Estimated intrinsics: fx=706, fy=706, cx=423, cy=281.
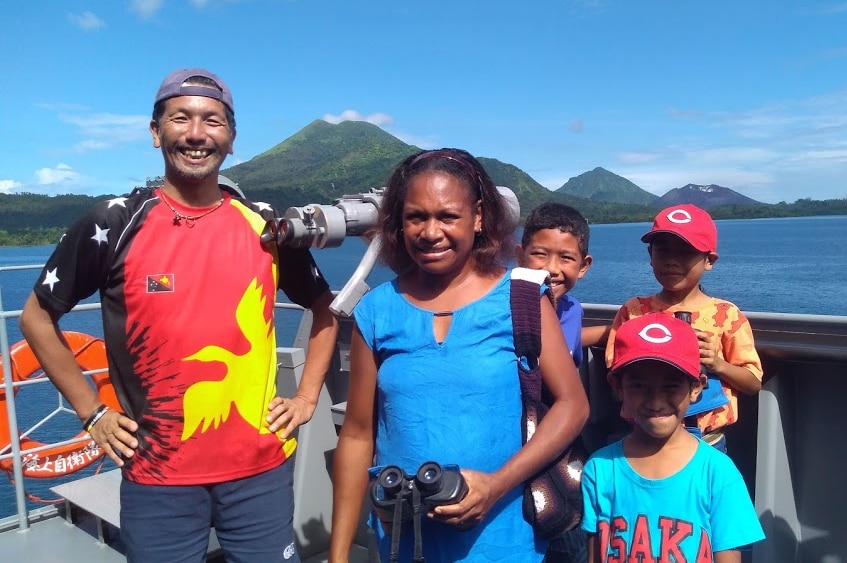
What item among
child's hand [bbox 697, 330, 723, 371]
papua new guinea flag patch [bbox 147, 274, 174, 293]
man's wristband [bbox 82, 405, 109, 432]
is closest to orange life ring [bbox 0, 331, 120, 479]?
man's wristband [bbox 82, 405, 109, 432]

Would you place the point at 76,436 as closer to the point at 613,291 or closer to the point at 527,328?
the point at 527,328

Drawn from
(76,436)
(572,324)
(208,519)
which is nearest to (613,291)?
(76,436)

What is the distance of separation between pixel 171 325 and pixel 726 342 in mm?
1566

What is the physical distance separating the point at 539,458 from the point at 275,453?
80 centimetres

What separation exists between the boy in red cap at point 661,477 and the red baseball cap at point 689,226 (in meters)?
0.36

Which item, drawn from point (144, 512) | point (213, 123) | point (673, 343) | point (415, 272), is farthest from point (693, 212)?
point (144, 512)

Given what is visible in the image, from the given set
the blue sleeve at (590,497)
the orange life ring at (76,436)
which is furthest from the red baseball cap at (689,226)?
the orange life ring at (76,436)

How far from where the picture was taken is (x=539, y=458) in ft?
5.18

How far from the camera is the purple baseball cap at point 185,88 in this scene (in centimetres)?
188

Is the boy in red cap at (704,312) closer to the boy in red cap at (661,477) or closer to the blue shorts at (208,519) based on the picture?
the boy in red cap at (661,477)

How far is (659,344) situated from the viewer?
5.77 feet

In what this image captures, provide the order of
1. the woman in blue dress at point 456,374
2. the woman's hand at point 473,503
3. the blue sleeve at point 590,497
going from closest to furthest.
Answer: the woman's hand at point 473,503 → the woman in blue dress at point 456,374 → the blue sleeve at point 590,497

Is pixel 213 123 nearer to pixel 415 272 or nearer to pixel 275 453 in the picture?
pixel 415 272

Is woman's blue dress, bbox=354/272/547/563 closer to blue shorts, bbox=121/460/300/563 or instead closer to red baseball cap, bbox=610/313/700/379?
red baseball cap, bbox=610/313/700/379
